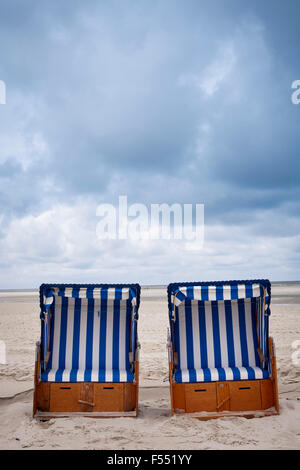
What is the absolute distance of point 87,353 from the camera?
19.2 ft

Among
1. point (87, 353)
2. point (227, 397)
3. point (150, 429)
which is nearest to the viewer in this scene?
point (150, 429)

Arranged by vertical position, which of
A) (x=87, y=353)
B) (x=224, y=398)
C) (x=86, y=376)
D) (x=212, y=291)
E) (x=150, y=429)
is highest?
(x=212, y=291)

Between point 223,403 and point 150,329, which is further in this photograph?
point 150,329

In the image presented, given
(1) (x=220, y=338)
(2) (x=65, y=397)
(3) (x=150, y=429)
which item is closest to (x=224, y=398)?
(1) (x=220, y=338)

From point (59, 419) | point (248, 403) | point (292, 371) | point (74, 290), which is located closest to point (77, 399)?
point (59, 419)

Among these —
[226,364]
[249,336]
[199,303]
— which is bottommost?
[226,364]

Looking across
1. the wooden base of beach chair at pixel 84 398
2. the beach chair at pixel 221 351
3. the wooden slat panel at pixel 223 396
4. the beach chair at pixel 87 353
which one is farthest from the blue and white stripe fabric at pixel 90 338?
the wooden slat panel at pixel 223 396

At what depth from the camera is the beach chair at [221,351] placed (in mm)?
5258

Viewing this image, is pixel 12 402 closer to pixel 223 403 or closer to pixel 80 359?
pixel 80 359

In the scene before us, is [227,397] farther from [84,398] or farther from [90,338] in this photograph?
[90,338]

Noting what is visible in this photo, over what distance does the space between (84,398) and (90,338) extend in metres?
0.93

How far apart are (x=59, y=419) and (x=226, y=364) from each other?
8.68 ft

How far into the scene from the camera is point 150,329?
1442 centimetres

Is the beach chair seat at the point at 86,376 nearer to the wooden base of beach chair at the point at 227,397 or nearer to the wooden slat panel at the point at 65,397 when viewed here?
the wooden slat panel at the point at 65,397
